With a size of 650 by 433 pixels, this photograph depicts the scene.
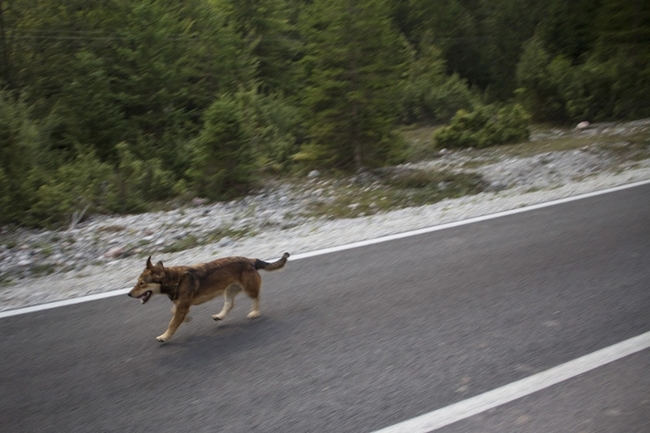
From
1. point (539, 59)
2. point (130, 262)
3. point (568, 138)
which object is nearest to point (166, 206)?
point (130, 262)

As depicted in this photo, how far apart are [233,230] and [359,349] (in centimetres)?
543

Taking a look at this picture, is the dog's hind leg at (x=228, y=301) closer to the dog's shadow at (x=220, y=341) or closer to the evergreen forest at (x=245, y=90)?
the dog's shadow at (x=220, y=341)

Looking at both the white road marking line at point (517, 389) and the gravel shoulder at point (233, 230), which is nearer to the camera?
the white road marking line at point (517, 389)

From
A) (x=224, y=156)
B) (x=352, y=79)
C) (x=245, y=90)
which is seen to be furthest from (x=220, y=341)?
(x=245, y=90)

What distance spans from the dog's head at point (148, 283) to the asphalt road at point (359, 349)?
0.49m

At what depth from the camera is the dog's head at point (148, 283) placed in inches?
227

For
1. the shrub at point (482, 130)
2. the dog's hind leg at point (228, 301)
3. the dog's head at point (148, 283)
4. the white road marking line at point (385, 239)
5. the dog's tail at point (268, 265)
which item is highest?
the dog's head at point (148, 283)

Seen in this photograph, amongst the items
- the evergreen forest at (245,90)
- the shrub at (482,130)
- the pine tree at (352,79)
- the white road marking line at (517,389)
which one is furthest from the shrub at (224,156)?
the white road marking line at (517,389)

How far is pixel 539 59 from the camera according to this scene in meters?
28.0

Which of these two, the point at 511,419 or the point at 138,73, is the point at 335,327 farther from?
the point at 138,73

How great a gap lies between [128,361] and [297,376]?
151 centimetres

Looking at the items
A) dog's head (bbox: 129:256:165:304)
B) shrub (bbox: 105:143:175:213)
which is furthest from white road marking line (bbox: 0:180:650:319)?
shrub (bbox: 105:143:175:213)

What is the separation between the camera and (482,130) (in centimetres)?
2050

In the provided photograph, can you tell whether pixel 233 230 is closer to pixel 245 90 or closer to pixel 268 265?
pixel 268 265
